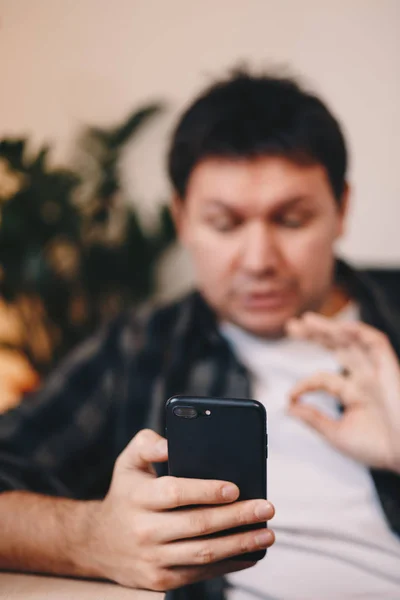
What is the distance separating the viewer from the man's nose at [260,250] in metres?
0.78

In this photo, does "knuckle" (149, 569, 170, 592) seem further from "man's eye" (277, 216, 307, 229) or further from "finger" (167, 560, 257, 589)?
"man's eye" (277, 216, 307, 229)

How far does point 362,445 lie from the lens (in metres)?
0.68

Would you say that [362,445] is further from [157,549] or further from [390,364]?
[157,549]

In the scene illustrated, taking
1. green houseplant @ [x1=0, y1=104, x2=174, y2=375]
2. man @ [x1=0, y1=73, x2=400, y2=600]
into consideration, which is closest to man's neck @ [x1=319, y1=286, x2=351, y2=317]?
man @ [x1=0, y1=73, x2=400, y2=600]

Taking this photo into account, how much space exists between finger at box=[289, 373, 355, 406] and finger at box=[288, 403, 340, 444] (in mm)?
16

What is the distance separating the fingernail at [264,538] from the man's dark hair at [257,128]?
22.8 inches

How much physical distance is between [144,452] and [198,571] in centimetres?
14

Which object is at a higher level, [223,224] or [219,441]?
[223,224]

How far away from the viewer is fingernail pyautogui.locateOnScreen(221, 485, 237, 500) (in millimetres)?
452

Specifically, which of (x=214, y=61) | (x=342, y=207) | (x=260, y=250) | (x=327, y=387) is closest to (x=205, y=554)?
(x=327, y=387)

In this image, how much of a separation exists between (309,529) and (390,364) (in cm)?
26

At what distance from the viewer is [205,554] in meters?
0.46

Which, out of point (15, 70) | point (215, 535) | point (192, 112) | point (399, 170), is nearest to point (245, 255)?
point (192, 112)

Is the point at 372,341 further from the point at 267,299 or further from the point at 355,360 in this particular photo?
the point at 267,299
